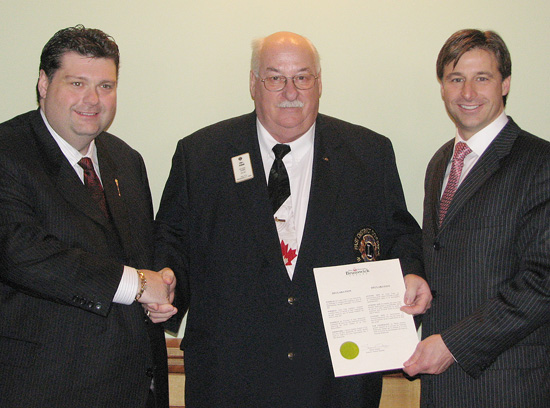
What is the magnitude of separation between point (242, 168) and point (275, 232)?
36 centimetres

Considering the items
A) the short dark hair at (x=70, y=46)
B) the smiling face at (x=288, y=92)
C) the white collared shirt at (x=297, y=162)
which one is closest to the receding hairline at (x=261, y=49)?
the smiling face at (x=288, y=92)

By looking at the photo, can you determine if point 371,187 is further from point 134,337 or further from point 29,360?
point 29,360

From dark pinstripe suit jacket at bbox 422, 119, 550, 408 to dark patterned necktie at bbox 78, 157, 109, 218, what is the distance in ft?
4.94

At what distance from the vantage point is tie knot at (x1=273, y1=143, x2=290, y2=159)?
283 centimetres

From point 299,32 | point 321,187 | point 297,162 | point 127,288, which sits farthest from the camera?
point 299,32

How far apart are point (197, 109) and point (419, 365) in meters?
1.87

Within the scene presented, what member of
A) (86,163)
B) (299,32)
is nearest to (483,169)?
(299,32)

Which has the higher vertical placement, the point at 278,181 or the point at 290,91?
the point at 290,91

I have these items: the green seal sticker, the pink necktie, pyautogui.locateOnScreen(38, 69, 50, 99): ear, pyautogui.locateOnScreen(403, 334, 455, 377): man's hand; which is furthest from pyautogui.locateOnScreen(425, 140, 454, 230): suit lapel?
pyautogui.locateOnScreen(38, 69, 50, 99): ear

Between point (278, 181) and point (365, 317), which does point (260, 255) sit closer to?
point (278, 181)

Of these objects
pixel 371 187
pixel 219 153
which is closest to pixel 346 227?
pixel 371 187

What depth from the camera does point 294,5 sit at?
10.8 feet

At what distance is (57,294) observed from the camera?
7.53ft

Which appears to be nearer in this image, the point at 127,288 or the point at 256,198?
the point at 127,288
